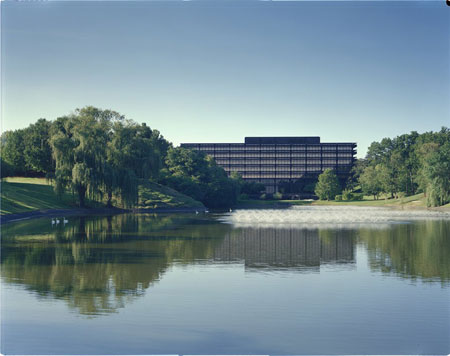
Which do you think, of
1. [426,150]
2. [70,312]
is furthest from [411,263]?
[426,150]

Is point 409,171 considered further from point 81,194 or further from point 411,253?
point 411,253

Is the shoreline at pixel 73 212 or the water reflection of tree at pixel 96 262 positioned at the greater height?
the shoreline at pixel 73 212

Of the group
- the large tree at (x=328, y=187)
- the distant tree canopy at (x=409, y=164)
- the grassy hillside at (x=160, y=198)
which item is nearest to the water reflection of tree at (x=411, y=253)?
the grassy hillside at (x=160, y=198)

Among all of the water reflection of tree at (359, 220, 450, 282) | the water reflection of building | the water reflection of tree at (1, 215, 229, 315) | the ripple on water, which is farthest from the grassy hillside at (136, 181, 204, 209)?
the water reflection of tree at (359, 220, 450, 282)

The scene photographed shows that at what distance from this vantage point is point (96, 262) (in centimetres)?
2303

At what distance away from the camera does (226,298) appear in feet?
53.0

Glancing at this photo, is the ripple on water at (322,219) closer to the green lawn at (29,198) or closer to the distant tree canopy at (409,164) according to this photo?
the green lawn at (29,198)

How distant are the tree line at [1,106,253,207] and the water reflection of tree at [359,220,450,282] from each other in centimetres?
4168

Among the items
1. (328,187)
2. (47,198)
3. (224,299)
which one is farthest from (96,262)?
(328,187)

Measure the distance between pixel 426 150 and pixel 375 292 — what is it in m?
117

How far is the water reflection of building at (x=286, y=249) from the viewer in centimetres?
2412

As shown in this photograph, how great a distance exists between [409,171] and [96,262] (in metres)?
126

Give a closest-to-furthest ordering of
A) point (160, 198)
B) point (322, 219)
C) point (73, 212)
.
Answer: point (322, 219), point (73, 212), point (160, 198)

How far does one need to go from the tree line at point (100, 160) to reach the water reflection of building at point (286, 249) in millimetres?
36891
